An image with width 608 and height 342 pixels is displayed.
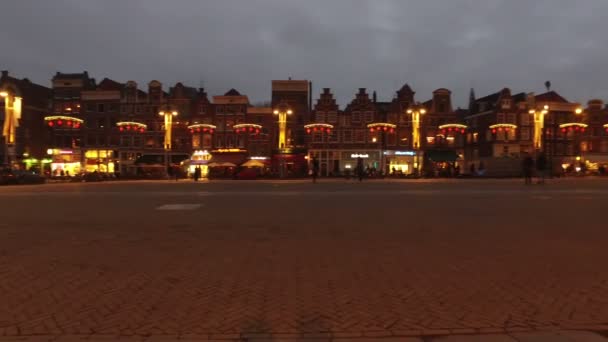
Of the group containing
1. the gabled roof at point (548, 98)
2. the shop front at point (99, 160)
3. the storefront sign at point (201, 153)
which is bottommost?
the shop front at point (99, 160)

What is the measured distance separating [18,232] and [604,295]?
33.7 ft

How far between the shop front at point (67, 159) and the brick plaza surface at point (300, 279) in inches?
2095

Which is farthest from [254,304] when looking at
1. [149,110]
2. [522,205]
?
[149,110]

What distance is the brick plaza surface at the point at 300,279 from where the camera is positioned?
3924 millimetres

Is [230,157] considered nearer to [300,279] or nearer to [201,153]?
[201,153]

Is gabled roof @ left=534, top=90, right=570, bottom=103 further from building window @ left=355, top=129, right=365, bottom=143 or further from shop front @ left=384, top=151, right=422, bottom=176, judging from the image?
building window @ left=355, top=129, right=365, bottom=143

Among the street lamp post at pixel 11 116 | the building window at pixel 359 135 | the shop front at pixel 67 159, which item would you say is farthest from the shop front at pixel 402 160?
the shop front at pixel 67 159

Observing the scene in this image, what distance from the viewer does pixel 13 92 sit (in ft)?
101

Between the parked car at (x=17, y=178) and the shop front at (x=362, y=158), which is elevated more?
the shop front at (x=362, y=158)

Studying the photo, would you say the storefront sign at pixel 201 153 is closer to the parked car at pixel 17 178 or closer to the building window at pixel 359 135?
the building window at pixel 359 135

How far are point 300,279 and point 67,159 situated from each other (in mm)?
61425

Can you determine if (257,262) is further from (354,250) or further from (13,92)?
(13,92)

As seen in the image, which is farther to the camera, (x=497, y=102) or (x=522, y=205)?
(x=497, y=102)

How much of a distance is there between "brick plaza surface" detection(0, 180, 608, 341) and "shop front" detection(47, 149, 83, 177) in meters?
53.2
